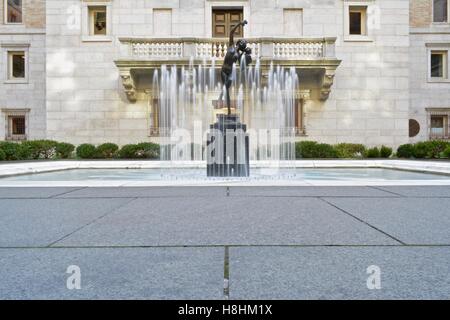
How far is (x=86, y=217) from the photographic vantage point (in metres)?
4.93

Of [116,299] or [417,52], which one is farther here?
[417,52]

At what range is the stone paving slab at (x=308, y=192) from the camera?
7.02 meters

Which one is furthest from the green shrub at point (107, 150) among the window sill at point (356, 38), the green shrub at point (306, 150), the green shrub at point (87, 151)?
the window sill at point (356, 38)

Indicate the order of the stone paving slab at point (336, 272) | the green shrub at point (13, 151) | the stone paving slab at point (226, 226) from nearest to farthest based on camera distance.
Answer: the stone paving slab at point (336, 272) < the stone paving slab at point (226, 226) < the green shrub at point (13, 151)

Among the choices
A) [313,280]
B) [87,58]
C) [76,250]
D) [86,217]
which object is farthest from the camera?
[87,58]

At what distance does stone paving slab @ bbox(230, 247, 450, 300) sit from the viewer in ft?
7.58

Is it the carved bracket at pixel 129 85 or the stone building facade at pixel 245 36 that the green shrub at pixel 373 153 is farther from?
the carved bracket at pixel 129 85

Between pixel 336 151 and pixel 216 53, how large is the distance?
8470mm

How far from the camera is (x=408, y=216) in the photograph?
193 inches

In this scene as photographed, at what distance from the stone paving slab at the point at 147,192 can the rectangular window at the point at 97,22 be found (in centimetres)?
1907

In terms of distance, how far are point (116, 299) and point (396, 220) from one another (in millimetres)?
3529

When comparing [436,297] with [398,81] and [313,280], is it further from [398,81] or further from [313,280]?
[398,81]

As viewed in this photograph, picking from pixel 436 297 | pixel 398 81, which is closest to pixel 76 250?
pixel 436 297

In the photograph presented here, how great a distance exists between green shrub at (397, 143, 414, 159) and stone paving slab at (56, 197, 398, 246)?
17.3 metres
